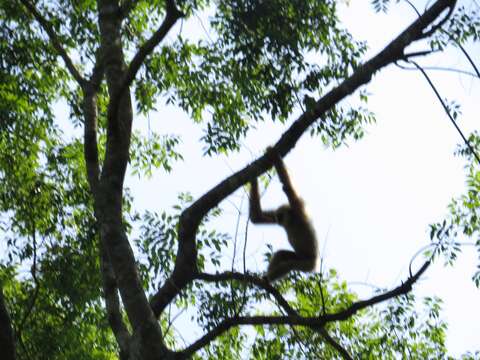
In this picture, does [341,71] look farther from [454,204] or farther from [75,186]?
[75,186]

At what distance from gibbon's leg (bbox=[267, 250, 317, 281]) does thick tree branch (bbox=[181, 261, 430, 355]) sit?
13.7ft

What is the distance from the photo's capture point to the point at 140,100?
9.85 meters

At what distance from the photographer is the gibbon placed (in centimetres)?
978

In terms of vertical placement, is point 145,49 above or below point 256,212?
below

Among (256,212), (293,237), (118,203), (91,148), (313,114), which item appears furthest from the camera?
(293,237)

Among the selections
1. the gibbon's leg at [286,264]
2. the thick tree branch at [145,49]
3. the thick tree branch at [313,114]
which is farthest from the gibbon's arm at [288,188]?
the thick tree branch at [145,49]

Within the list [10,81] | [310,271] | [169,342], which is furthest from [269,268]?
[10,81]

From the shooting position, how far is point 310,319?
5340mm

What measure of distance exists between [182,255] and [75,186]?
14.3 ft

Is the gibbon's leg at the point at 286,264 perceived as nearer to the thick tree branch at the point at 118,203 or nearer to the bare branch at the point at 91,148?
the bare branch at the point at 91,148

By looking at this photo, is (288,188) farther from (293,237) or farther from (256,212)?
(293,237)

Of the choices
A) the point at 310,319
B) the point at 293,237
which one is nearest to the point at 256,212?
the point at 293,237

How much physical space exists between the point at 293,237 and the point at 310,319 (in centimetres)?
508

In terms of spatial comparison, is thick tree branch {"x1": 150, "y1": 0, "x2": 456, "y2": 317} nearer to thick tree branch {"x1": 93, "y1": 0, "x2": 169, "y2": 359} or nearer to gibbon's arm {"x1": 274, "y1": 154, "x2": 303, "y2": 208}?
thick tree branch {"x1": 93, "y1": 0, "x2": 169, "y2": 359}
